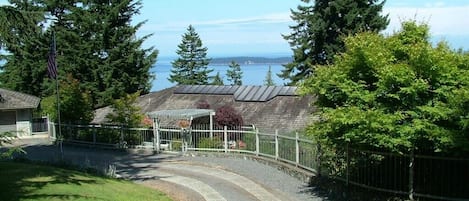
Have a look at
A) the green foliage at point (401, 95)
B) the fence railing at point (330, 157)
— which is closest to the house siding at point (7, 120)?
the fence railing at point (330, 157)

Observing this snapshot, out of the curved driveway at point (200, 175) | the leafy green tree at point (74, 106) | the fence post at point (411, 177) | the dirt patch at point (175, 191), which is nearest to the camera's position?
the fence post at point (411, 177)

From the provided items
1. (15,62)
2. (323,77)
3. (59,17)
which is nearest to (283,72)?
(59,17)

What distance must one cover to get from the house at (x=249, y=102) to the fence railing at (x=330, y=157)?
707cm

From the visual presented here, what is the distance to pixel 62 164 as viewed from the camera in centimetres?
1909

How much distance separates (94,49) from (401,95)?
43.3m

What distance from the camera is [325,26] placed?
45.2 metres

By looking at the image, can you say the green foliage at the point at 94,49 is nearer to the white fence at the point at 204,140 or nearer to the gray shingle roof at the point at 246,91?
the gray shingle roof at the point at 246,91

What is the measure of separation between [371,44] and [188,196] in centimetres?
666

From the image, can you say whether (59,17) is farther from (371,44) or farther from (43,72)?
(371,44)

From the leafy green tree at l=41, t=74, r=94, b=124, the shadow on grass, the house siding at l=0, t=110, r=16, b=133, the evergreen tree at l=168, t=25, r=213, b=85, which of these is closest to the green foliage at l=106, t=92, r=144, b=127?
the leafy green tree at l=41, t=74, r=94, b=124

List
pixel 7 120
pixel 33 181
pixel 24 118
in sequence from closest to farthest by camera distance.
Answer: pixel 33 181 → pixel 7 120 → pixel 24 118

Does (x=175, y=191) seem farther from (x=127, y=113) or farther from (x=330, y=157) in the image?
(x=127, y=113)

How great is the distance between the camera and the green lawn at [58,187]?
11820 millimetres

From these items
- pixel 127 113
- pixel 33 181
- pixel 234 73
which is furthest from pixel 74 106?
pixel 234 73
